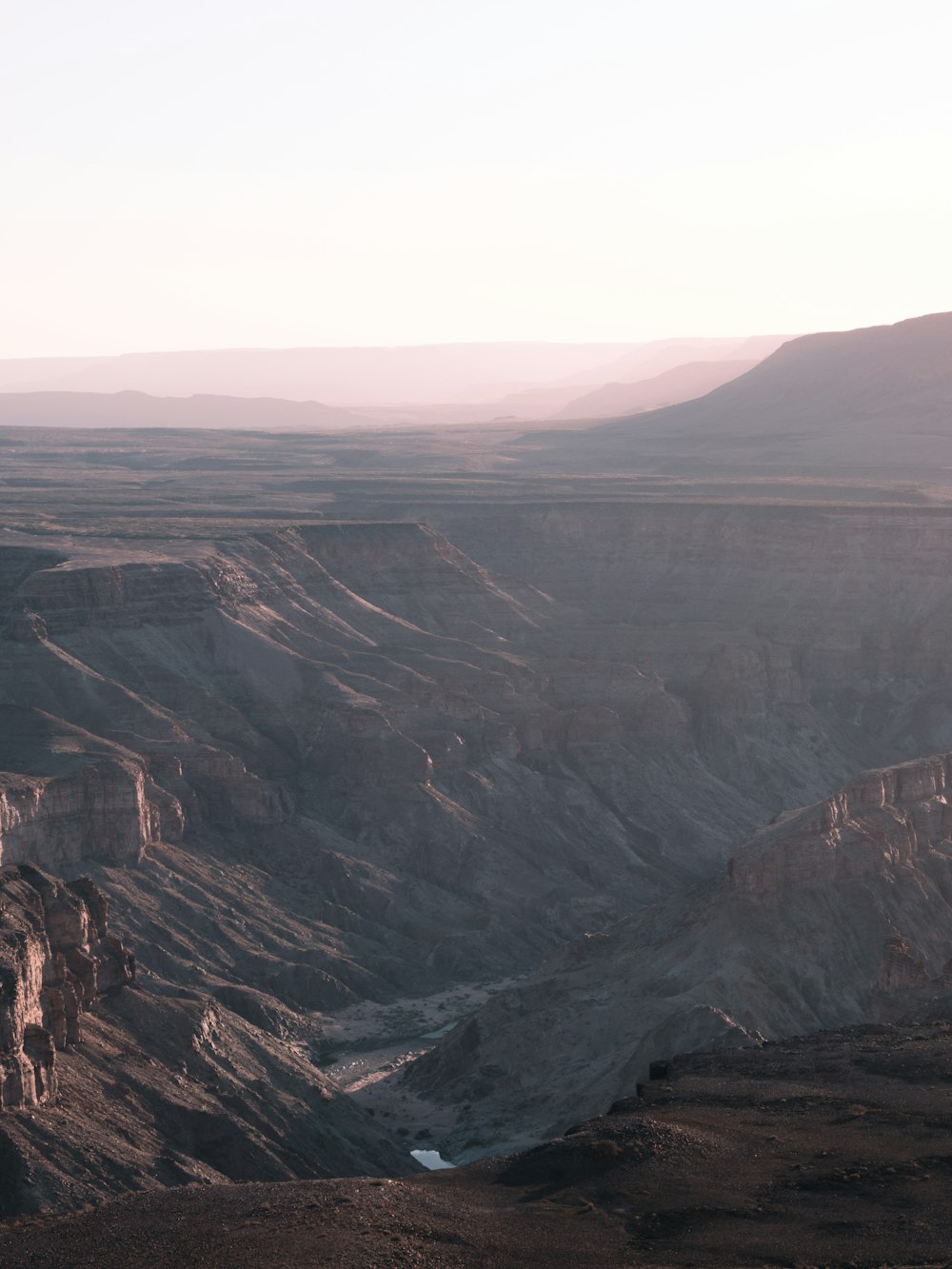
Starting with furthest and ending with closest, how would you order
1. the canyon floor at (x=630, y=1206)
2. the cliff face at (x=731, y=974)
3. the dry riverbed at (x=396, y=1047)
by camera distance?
the dry riverbed at (x=396, y=1047) < the cliff face at (x=731, y=974) < the canyon floor at (x=630, y=1206)

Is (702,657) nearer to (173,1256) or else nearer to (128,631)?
(128,631)

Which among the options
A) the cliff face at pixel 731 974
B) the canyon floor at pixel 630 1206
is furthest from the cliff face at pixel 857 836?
the canyon floor at pixel 630 1206

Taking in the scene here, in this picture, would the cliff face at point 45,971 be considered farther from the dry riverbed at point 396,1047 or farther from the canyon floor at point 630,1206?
the dry riverbed at point 396,1047

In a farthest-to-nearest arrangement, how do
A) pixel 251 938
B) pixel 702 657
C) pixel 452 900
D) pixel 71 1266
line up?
1. pixel 702 657
2. pixel 452 900
3. pixel 251 938
4. pixel 71 1266

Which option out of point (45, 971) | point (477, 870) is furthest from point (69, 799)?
point (45, 971)

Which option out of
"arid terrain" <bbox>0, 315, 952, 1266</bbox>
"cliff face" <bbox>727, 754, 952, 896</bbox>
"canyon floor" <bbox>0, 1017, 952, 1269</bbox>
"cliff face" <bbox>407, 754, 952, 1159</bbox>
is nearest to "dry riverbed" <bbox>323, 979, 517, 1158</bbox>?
"arid terrain" <bbox>0, 315, 952, 1266</bbox>

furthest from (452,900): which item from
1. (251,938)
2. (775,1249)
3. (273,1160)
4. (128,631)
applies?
(775,1249)
